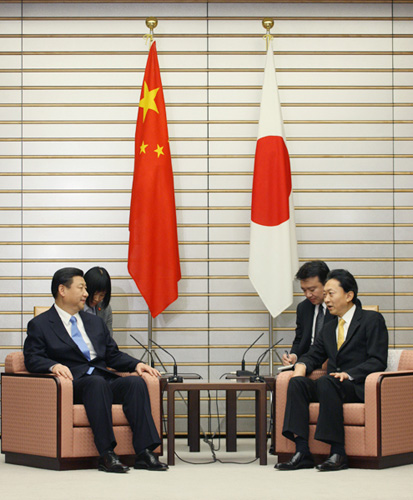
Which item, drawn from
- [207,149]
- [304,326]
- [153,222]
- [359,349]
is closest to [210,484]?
[359,349]

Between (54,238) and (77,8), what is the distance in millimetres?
1888

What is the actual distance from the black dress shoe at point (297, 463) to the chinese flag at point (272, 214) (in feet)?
4.95

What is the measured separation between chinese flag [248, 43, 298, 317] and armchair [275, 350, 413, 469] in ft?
4.10

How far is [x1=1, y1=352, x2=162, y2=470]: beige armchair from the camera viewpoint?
14.4 feet

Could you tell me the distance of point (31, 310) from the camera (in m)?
6.10

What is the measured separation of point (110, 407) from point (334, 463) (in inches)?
52.2

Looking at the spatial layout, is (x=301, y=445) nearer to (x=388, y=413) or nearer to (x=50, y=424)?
(x=388, y=413)

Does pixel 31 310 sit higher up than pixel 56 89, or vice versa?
pixel 56 89

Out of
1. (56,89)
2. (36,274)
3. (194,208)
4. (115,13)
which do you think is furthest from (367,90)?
(36,274)

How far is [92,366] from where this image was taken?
4801 mm

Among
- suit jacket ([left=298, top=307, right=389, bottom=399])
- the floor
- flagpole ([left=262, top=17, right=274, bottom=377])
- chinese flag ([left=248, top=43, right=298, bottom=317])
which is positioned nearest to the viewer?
the floor

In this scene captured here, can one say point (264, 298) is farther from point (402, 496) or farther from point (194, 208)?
point (402, 496)

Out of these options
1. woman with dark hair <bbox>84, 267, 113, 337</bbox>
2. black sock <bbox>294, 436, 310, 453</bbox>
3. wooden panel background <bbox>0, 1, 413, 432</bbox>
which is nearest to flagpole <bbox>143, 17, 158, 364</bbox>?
wooden panel background <bbox>0, 1, 413, 432</bbox>

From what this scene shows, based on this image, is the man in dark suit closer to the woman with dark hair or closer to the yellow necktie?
the yellow necktie
